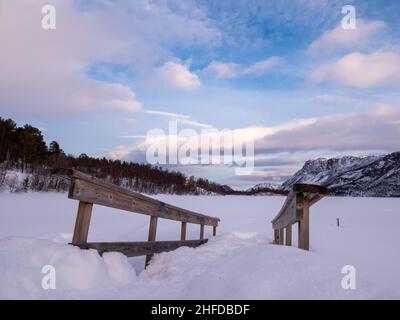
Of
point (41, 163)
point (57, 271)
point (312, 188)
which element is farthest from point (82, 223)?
point (41, 163)

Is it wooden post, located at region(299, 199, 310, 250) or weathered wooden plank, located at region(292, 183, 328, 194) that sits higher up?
weathered wooden plank, located at region(292, 183, 328, 194)

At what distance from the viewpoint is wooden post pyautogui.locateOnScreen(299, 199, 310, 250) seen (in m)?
3.55

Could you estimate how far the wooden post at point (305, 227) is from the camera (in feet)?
11.6

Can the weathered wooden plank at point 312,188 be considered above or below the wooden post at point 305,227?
above

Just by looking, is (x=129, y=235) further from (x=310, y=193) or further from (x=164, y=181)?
(x=164, y=181)

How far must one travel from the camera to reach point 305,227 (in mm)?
3602

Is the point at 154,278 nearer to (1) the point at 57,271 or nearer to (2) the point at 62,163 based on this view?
(1) the point at 57,271

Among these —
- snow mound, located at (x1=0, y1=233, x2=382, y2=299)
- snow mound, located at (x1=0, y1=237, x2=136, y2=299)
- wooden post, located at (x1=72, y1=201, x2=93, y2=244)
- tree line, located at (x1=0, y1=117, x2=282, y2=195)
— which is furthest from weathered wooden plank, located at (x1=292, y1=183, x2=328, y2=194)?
tree line, located at (x1=0, y1=117, x2=282, y2=195)

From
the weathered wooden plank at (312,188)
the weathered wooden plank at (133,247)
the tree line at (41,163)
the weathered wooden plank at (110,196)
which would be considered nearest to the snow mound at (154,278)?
the weathered wooden plank at (133,247)

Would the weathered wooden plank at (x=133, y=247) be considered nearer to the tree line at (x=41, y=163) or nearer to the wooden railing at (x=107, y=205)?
the wooden railing at (x=107, y=205)

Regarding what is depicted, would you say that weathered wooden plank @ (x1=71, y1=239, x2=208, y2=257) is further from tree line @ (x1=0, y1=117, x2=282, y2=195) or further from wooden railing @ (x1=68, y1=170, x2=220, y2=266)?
tree line @ (x1=0, y1=117, x2=282, y2=195)
